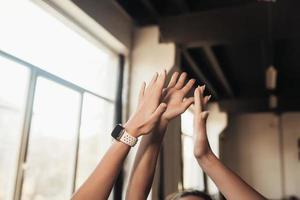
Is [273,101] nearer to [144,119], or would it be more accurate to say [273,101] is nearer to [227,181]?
[227,181]

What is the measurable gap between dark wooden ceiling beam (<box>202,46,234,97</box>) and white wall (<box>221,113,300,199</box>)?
1.72 meters

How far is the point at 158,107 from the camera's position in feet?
2.98

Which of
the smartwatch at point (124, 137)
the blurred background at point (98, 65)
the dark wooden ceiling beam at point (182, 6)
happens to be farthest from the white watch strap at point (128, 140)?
the dark wooden ceiling beam at point (182, 6)

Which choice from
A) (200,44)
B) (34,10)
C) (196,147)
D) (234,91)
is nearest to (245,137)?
(234,91)

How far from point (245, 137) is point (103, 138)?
5.61 metres

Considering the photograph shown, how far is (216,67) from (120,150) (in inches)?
171

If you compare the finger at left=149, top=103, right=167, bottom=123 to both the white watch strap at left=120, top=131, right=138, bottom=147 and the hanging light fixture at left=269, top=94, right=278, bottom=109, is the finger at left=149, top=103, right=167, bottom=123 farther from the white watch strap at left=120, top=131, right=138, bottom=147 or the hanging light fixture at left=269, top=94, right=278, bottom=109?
the hanging light fixture at left=269, top=94, right=278, bottom=109

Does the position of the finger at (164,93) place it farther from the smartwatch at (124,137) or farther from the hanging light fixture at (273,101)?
the hanging light fixture at (273,101)

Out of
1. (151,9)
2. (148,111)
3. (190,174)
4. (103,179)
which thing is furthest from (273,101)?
(103,179)

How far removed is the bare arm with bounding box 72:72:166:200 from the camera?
796 millimetres

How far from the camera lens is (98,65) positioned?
3.24 m

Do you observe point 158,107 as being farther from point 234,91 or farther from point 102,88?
point 234,91

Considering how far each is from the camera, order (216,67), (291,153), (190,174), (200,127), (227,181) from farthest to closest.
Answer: (291,153) → (216,67) → (190,174) → (200,127) → (227,181)

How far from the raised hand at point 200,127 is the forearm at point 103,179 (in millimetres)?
285
